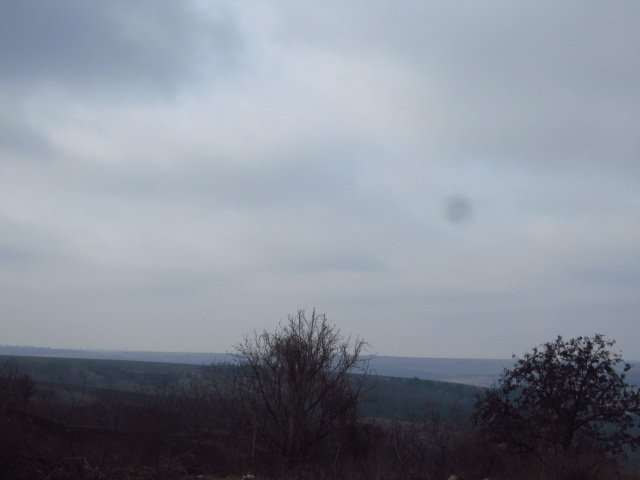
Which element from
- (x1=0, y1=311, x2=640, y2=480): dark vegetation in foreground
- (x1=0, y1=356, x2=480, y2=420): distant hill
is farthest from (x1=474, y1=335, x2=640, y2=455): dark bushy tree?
(x1=0, y1=356, x2=480, y2=420): distant hill

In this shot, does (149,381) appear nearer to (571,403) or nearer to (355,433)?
(355,433)

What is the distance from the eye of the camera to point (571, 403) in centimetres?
2225

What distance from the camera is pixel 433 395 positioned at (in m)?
124

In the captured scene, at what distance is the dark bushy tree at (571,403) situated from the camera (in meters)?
21.8

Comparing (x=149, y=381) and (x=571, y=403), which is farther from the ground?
(x=571, y=403)

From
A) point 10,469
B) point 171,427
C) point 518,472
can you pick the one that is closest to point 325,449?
point 518,472

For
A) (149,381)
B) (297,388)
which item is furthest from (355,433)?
(149,381)

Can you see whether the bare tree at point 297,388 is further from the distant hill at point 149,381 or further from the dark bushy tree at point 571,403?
the distant hill at point 149,381

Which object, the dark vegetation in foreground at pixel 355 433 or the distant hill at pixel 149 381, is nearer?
the dark vegetation in foreground at pixel 355 433

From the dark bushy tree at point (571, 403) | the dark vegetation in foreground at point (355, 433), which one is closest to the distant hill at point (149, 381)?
the dark vegetation in foreground at point (355, 433)

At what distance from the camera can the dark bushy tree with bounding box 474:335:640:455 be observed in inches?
860

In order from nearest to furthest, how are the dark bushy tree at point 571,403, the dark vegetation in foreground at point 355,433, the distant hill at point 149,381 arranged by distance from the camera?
the dark vegetation in foreground at point 355,433
the dark bushy tree at point 571,403
the distant hill at point 149,381

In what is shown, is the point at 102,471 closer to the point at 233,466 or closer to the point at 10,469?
the point at 10,469

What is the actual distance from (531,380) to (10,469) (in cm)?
1600
